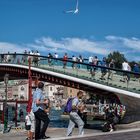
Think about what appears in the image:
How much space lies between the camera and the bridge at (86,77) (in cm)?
3075

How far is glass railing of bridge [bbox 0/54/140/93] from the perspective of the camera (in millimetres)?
30484

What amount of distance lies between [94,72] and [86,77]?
1.32m

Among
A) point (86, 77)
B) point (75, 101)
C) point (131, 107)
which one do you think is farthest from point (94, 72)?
point (75, 101)

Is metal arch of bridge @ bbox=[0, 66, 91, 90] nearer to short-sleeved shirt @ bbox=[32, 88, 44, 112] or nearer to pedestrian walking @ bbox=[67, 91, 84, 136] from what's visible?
pedestrian walking @ bbox=[67, 91, 84, 136]

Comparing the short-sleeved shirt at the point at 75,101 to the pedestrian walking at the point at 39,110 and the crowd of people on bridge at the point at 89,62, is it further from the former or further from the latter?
the crowd of people on bridge at the point at 89,62

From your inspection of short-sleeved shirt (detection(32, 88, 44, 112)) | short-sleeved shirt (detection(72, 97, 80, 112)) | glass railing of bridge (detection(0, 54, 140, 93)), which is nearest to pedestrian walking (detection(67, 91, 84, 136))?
short-sleeved shirt (detection(72, 97, 80, 112))

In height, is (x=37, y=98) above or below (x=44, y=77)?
below

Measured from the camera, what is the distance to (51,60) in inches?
1620

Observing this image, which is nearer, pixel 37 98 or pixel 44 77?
pixel 37 98

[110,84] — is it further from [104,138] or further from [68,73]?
[104,138]

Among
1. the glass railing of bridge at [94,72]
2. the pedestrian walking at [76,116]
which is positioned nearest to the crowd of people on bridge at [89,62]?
the glass railing of bridge at [94,72]

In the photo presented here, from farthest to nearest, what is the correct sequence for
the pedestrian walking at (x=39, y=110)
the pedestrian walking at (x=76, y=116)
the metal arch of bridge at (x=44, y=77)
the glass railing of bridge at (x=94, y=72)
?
the metal arch of bridge at (x=44, y=77), the glass railing of bridge at (x=94, y=72), the pedestrian walking at (x=76, y=116), the pedestrian walking at (x=39, y=110)

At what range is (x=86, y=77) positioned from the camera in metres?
35.8

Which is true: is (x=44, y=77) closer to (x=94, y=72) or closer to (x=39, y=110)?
(x=94, y=72)
